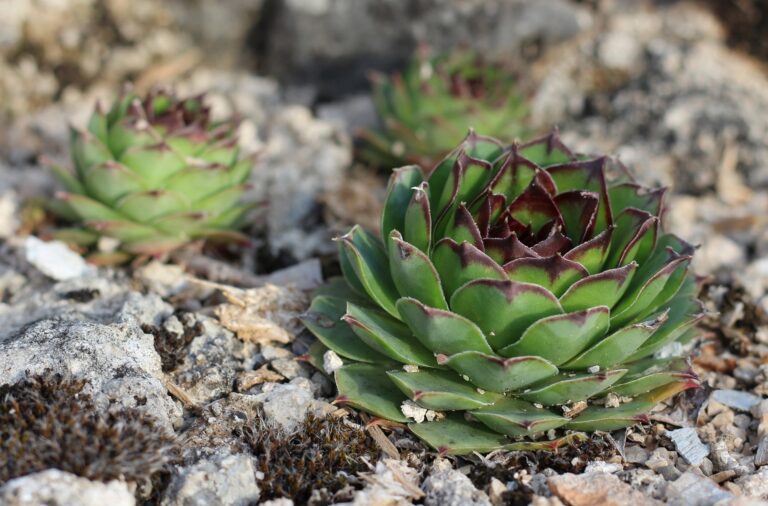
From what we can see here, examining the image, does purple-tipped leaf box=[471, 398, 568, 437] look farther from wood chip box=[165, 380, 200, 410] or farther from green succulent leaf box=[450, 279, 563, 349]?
wood chip box=[165, 380, 200, 410]

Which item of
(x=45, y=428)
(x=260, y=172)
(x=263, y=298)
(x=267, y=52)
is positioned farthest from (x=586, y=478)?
(x=267, y=52)

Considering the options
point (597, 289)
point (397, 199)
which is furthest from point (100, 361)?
point (597, 289)

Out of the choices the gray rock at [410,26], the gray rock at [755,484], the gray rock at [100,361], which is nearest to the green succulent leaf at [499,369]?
the gray rock at [755,484]

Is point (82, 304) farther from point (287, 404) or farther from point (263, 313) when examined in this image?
point (287, 404)

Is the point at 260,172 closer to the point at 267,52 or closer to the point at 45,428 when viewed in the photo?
the point at 267,52

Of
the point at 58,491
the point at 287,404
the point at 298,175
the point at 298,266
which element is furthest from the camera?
the point at 298,175

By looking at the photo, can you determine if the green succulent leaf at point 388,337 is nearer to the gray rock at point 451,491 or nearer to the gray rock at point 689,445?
the gray rock at point 451,491
